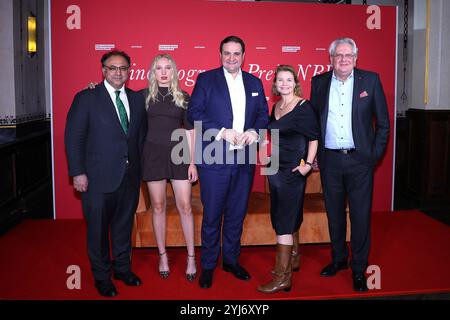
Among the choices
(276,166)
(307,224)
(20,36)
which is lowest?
(307,224)

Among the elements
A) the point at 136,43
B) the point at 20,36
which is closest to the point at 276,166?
the point at 136,43

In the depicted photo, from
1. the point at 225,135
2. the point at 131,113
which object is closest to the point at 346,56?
the point at 225,135

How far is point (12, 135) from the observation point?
608cm

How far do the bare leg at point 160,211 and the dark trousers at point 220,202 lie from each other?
31 cm

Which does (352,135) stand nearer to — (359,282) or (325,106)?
(325,106)

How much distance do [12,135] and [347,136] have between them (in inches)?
176

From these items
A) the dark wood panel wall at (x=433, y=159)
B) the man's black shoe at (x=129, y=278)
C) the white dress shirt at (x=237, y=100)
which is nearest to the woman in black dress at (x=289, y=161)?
the white dress shirt at (x=237, y=100)

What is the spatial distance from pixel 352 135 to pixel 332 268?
1105mm

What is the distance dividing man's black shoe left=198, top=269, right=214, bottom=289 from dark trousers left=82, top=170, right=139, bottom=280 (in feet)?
1.89

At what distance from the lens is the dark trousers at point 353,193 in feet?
11.3

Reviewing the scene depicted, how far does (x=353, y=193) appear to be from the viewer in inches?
137

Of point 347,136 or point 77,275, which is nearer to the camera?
point 347,136

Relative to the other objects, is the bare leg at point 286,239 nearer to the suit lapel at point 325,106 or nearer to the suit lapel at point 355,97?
the suit lapel at point 325,106
